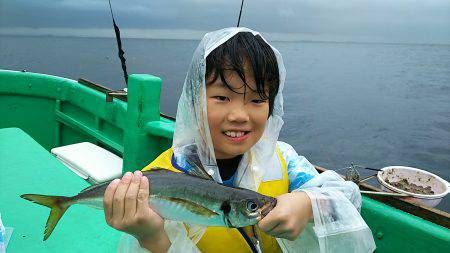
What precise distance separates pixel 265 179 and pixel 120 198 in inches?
34.2

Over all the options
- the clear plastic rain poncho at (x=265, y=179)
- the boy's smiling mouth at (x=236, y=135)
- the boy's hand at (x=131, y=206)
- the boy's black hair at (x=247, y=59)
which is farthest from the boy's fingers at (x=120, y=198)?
the boy's black hair at (x=247, y=59)

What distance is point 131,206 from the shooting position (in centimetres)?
150

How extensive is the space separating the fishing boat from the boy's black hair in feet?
4.04

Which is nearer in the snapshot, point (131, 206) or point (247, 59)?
point (131, 206)

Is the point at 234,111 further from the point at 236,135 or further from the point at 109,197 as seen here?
the point at 109,197

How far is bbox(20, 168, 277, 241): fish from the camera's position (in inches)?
57.8

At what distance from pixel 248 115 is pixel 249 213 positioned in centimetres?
51

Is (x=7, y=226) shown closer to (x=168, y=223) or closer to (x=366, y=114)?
(x=168, y=223)

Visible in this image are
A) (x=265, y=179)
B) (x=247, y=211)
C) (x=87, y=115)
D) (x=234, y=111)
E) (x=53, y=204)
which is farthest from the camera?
(x=87, y=115)

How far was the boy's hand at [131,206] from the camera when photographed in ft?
4.90

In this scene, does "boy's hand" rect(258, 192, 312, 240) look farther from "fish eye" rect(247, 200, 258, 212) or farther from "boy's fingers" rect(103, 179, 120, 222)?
"boy's fingers" rect(103, 179, 120, 222)

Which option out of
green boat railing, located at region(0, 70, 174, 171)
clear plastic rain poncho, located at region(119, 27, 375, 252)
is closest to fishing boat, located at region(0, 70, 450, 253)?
green boat railing, located at region(0, 70, 174, 171)

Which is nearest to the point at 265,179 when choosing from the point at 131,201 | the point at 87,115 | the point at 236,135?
the point at 236,135

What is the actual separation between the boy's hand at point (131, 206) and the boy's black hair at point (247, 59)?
2.04ft
